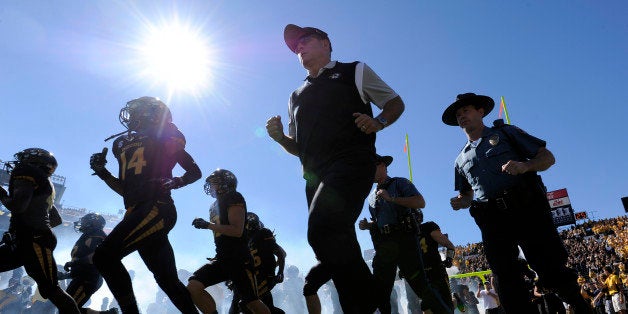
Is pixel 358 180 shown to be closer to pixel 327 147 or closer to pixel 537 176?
pixel 327 147

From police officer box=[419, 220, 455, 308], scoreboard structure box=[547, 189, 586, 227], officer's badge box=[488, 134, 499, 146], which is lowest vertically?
police officer box=[419, 220, 455, 308]

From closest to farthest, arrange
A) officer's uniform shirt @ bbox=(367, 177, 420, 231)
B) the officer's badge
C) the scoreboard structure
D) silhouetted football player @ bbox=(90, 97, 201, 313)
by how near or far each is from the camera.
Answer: silhouetted football player @ bbox=(90, 97, 201, 313) < the officer's badge < officer's uniform shirt @ bbox=(367, 177, 420, 231) < the scoreboard structure

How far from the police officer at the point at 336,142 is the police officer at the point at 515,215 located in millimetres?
1719

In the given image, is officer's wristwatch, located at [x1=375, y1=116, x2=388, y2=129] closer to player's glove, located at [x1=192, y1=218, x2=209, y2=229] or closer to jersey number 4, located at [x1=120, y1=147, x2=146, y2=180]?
jersey number 4, located at [x1=120, y1=147, x2=146, y2=180]

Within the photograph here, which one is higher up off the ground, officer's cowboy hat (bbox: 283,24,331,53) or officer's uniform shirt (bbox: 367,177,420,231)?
officer's cowboy hat (bbox: 283,24,331,53)

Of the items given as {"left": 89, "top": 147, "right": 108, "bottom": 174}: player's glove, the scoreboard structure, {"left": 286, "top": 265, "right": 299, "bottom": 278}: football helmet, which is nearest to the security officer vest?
{"left": 89, "top": 147, "right": 108, "bottom": 174}: player's glove

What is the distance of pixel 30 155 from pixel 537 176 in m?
5.82

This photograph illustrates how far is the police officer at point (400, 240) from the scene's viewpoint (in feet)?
16.6

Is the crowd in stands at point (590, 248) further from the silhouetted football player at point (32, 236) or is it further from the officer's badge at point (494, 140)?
the silhouetted football player at point (32, 236)

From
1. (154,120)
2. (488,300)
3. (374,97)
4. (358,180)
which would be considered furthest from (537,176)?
(488,300)

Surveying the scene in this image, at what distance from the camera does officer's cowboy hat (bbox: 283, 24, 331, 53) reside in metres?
2.89

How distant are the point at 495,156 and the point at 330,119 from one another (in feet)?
7.54

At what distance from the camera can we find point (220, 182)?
521cm

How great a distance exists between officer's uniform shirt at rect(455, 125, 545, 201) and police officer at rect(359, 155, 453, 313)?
3.94 feet
